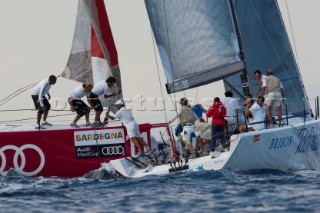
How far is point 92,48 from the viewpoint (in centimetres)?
2220

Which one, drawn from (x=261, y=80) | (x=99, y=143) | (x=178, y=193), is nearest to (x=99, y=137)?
(x=99, y=143)

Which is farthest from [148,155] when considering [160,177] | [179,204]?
[179,204]

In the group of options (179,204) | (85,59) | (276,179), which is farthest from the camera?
(85,59)

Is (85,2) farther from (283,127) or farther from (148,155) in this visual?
(283,127)

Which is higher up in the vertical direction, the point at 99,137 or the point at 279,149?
the point at 99,137

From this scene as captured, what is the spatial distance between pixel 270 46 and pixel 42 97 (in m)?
5.51

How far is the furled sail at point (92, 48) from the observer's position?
2147cm

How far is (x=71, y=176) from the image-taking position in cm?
2033

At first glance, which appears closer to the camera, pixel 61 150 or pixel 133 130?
pixel 133 130

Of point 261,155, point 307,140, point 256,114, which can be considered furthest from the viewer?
point 307,140

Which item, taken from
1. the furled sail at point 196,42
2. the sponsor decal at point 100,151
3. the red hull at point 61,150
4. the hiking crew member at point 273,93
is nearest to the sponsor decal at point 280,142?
the hiking crew member at point 273,93

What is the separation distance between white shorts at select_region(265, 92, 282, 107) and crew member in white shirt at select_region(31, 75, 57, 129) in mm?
5023

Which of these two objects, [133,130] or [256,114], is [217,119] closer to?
[256,114]

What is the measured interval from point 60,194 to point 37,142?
5.07 m
